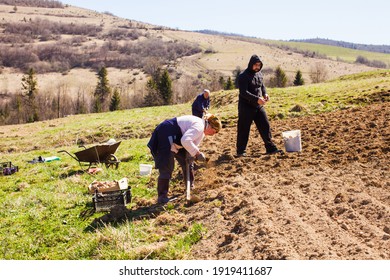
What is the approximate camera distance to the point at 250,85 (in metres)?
9.04

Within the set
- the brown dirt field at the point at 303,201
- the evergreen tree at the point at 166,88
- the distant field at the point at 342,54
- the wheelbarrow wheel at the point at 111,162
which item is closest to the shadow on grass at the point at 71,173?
the wheelbarrow wheel at the point at 111,162

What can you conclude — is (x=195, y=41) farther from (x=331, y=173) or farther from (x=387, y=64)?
(x=331, y=173)

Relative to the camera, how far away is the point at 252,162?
8617 millimetres

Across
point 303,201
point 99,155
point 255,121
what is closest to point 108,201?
point 303,201

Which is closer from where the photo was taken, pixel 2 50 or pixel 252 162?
pixel 252 162

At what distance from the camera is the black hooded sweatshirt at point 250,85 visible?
29.0ft

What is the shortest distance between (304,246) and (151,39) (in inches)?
6774

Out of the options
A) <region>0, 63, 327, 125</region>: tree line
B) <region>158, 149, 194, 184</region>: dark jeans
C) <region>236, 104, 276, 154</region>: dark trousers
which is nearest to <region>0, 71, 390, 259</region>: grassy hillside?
<region>158, 149, 194, 184</region>: dark jeans

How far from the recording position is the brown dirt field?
15.5 feet

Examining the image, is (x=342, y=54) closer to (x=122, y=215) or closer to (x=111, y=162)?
(x=111, y=162)

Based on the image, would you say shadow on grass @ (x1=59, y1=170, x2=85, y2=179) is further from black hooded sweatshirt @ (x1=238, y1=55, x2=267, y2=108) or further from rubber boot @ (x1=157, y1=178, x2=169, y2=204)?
black hooded sweatshirt @ (x1=238, y1=55, x2=267, y2=108)

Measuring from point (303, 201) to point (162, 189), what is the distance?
237cm

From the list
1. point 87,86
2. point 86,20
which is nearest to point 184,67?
point 87,86

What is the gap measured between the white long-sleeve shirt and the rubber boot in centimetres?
97
